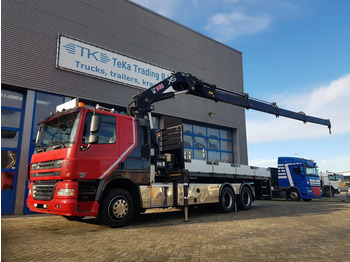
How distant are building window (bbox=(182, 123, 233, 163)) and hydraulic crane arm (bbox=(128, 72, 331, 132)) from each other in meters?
4.70

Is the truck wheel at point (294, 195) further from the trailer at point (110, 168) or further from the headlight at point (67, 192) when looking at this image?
the headlight at point (67, 192)

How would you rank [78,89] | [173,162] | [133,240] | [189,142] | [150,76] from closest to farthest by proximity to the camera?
[133,240], [173,162], [78,89], [150,76], [189,142]

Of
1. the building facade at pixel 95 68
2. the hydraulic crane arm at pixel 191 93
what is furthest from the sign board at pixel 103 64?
the hydraulic crane arm at pixel 191 93

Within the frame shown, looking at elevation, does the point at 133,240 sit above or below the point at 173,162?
below

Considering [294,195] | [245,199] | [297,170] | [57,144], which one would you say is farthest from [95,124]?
[294,195]

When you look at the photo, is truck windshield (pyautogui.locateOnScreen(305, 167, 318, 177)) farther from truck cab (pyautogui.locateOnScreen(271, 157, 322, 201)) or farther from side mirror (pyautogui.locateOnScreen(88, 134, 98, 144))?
side mirror (pyautogui.locateOnScreen(88, 134, 98, 144))

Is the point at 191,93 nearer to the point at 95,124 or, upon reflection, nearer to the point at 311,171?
the point at 95,124

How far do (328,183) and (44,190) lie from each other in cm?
2587

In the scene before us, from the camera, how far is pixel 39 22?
11656mm

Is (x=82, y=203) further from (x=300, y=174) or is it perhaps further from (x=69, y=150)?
(x=300, y=174)

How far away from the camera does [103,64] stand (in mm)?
13367

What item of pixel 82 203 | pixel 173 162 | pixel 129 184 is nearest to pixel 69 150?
pixel 82 203

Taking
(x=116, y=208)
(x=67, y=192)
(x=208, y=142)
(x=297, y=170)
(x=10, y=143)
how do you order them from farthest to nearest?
(x=297, y=170) < (x=208, y=142) < (x=10, y=143) < (x=116, y=208) < (x=67, y=192)

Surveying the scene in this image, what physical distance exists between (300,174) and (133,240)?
15.8 meters
